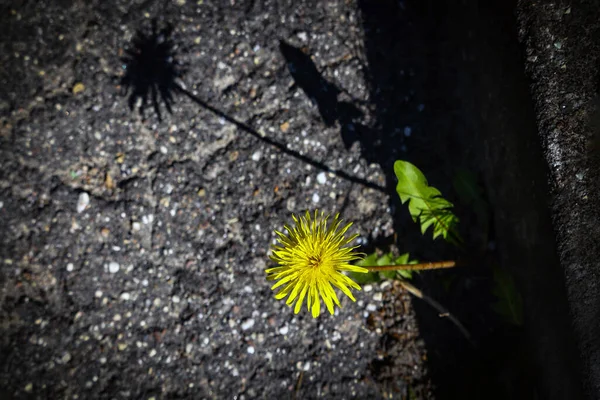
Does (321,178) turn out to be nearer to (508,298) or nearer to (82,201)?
(508,298)

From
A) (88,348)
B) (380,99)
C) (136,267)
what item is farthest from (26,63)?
(380,99)

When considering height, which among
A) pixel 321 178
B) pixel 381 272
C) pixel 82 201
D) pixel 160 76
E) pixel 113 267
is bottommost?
pixel 113 267

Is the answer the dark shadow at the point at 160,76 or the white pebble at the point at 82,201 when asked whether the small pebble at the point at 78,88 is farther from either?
the white pebble at the point at 82,201

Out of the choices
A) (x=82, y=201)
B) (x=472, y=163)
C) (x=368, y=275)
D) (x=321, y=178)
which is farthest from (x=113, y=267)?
(x=472, y=163)

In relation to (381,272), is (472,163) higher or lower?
higher

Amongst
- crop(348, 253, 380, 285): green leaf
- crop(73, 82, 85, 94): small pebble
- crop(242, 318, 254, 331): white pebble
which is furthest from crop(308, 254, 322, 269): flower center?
crop(73, 82, 85, 94): small pebble

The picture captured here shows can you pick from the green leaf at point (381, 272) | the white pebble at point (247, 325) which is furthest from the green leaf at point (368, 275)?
the white pebble at point (247, 325)

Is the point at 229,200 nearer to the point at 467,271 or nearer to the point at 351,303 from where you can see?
the point at 351,303
